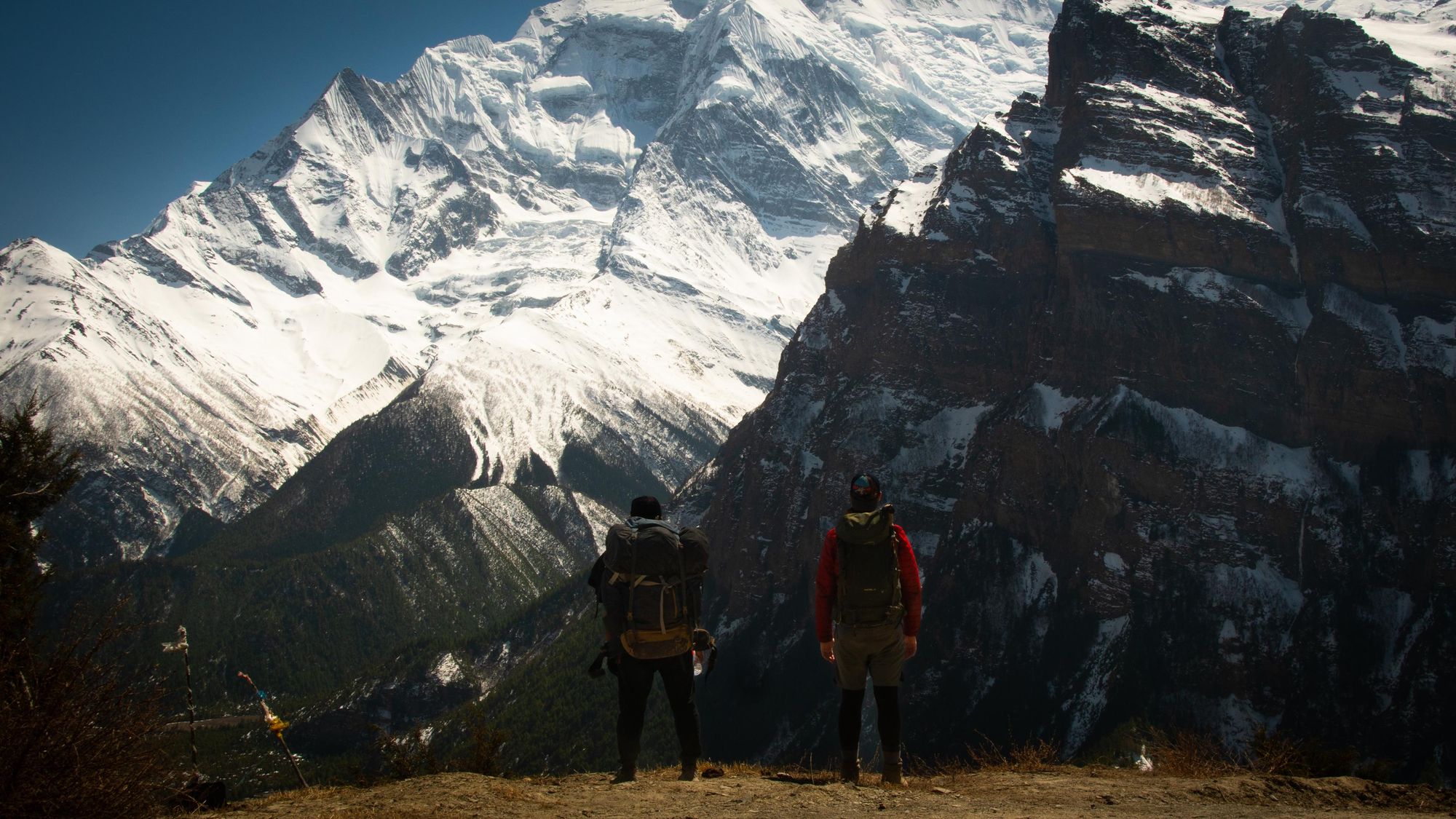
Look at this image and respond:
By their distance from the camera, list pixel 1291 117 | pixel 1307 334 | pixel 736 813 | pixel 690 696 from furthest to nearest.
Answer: pixel 1291 117
pixel 1307 334
pixel 690 696
pixel 736 813

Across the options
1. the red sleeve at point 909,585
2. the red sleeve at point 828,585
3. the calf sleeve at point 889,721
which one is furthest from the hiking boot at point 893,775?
the red sleeve at point 828,585

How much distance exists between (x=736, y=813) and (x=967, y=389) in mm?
140204

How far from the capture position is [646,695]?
19016 millimetres

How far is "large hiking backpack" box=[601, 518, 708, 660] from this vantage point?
18.4 m

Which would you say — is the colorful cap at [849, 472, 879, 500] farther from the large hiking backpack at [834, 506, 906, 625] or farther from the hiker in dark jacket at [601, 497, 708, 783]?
the hiker in dark jacket at [601, 497, 708, 783]

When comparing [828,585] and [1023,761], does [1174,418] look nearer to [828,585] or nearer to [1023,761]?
[1023,761]

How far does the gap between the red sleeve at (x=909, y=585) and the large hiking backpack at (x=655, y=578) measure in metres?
3.47

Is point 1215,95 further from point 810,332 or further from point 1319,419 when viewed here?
point 810,332

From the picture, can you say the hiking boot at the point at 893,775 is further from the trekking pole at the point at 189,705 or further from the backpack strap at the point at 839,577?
the trekking pole at the point at 189,705

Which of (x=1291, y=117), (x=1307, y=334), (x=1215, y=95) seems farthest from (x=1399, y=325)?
(x=1215, y=95)

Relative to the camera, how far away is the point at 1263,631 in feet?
357

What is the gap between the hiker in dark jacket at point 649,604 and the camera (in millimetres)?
18422

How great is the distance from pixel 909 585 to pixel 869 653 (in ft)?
4.60

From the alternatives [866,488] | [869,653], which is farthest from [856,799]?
[866,488]
